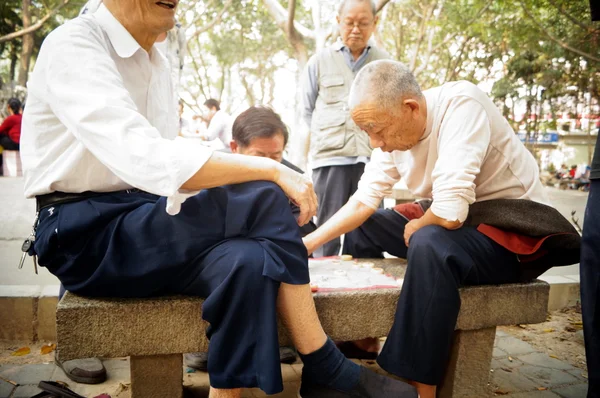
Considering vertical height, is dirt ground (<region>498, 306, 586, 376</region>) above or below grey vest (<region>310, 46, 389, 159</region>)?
below

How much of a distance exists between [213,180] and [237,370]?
63cm

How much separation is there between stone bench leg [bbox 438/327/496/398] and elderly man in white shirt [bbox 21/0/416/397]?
447 mm

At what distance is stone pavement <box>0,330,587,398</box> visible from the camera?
2.40 m

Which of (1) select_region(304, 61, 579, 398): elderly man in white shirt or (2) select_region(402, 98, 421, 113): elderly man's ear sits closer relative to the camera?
(1) select_region(304, 61, 579, 398): elderly man in white shirt

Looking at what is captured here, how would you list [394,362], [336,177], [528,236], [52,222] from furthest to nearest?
[336,177] → [528,236] → [394,362] → [52,222]

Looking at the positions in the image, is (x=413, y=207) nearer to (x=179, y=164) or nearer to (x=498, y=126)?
(x=498, y=126)

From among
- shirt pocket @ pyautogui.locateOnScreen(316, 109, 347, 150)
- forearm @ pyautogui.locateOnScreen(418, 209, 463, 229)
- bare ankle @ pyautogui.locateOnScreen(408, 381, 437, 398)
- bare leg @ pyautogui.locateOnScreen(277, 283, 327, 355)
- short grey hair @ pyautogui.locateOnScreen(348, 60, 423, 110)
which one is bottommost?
bare ankle @ pyautogui.locateOnScreen(408, 381, 437, 398)

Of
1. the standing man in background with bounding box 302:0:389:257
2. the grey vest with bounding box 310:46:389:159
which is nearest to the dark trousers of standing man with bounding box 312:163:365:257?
the standing man in background with bounding box 302:0:389:257

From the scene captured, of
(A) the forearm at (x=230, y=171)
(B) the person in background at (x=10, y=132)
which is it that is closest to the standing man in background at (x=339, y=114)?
(A) the forearm at (x=230, y=171)

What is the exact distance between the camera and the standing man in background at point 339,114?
12.3ft

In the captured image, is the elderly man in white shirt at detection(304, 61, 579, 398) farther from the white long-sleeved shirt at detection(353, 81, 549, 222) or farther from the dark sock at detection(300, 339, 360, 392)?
the dark sock at detection(300, 339, 360, 392)

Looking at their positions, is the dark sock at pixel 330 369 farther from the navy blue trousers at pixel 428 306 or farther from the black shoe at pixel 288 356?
the black shoe at pixel 288 356

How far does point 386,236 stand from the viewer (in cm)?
276

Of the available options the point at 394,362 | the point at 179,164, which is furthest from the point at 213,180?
the point at 394,362
